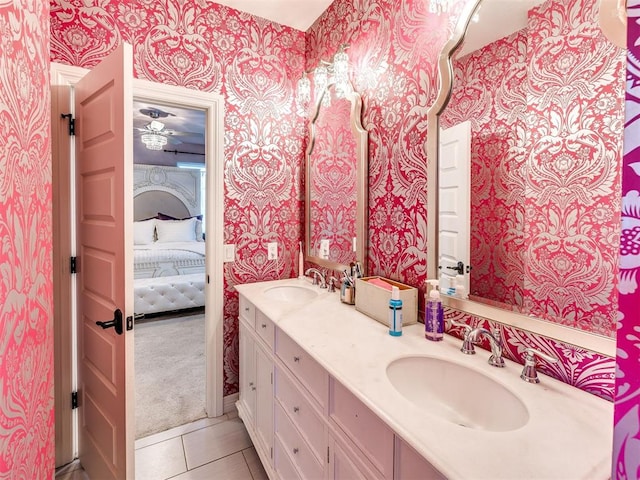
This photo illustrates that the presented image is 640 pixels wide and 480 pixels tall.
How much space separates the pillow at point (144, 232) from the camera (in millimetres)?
5613

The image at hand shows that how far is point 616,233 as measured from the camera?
0.84 m

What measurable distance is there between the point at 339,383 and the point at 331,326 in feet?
1.26

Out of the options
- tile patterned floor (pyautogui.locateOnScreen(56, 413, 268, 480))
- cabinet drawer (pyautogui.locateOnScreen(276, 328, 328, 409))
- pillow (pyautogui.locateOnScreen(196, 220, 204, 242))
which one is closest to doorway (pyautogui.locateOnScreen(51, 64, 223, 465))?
tile patterned floor (pyautogui.locateOnScreen(56, 413, 268, 480))

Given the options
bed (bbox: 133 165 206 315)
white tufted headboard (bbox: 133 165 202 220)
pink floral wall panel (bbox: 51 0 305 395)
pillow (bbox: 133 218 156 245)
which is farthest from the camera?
white tufted headboard (bbox: 133 165 202 220)

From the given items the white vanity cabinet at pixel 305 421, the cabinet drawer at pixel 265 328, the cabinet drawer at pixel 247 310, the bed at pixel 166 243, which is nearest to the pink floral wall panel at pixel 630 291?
the white vanity cabinet at pixel 305 421

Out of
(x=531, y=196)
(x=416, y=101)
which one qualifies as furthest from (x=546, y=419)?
(x=416, y=101)

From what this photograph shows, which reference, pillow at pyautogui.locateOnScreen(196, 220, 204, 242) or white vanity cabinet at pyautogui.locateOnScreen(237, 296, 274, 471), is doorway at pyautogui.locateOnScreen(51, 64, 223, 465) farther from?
pillow at pyautogui.locateOnScreen(196, 220, 204, 242)

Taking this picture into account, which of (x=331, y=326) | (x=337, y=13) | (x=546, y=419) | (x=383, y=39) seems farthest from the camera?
(x=337, y=13)

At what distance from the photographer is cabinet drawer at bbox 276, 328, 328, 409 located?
111 cm

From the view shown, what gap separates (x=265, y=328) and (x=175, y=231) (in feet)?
17.0

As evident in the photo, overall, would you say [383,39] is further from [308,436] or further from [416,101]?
[308,436]

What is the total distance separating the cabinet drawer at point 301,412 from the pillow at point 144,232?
5107 millimetres

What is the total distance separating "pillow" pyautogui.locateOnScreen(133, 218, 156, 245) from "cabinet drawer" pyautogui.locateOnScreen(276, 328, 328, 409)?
16.7 feet

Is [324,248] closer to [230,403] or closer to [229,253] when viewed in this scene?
[229,253]
